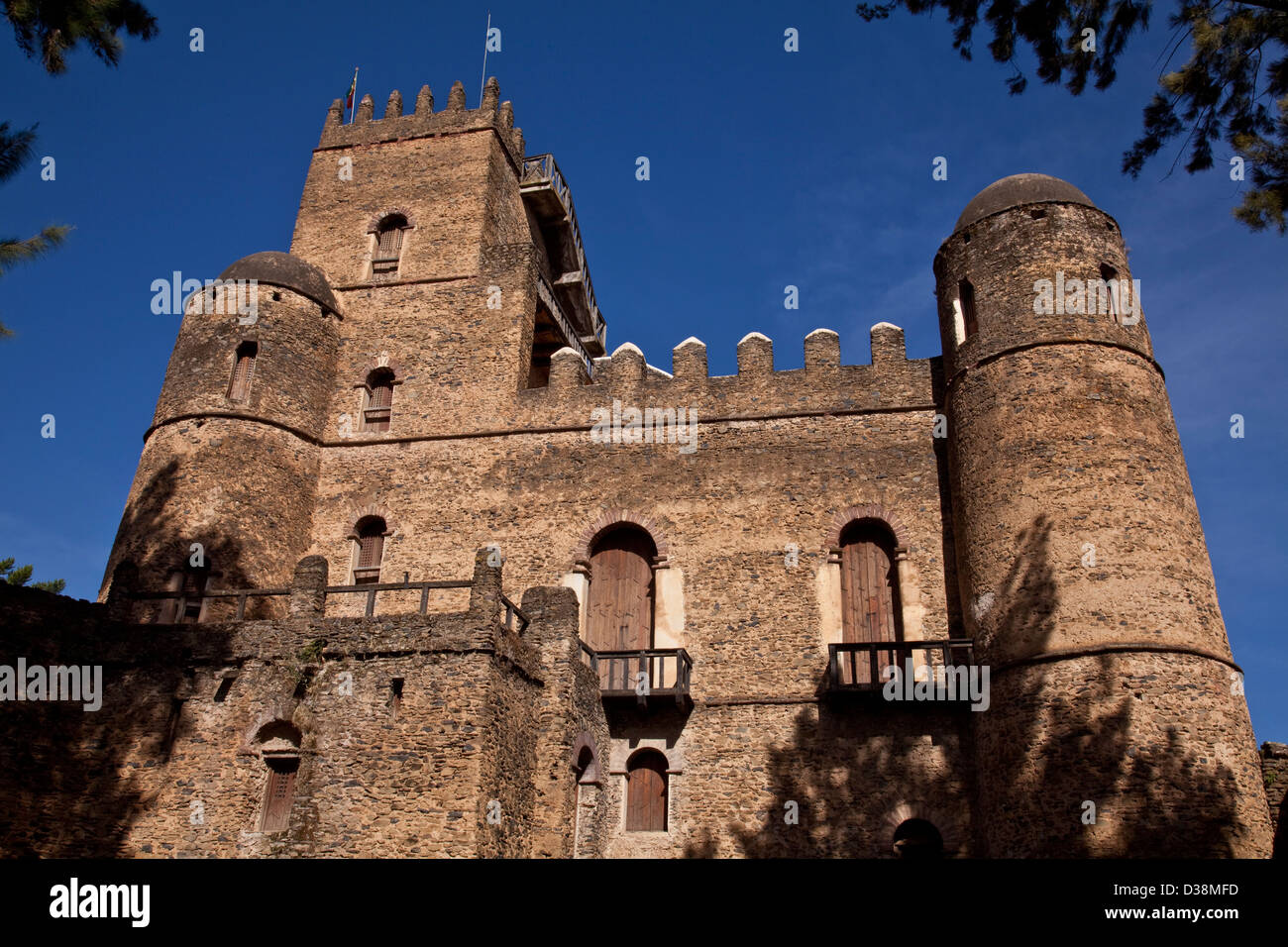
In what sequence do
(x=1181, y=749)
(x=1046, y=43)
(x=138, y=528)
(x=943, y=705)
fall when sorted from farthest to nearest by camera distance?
(x=138, y=528), (x=943, y=705), (x=1181, y=749), (x=1046, y=43)

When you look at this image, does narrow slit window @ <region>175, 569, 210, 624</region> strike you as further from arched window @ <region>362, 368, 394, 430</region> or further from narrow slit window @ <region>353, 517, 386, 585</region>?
arched window @ <region>362, 368, 394, 430</region>

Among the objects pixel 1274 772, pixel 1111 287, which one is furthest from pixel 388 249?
pixel 1274 772

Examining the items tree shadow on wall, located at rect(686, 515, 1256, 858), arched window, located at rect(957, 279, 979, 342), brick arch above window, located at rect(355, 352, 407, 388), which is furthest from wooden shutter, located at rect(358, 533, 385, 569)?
arched window, located at rect(957, 279, 979, 342)

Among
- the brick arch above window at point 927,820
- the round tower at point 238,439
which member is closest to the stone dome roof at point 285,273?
the round tower at point 238,439

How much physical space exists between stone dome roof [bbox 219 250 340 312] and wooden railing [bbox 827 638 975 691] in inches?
508

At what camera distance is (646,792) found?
16.6m

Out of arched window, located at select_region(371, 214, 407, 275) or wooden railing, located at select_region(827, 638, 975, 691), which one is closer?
wooden railing, located at select_region(827, 638, 975, 691)

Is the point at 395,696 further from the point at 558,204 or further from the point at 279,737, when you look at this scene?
the point at 558,204

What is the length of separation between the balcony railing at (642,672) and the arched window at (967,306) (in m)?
7.60

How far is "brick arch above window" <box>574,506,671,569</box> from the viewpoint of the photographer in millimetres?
18438

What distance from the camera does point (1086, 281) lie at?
1716 centimetres

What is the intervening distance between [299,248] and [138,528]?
828cm
